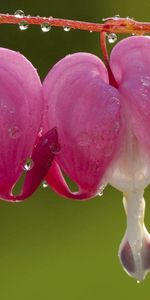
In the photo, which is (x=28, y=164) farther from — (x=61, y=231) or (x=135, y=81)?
(x=61, y=231)

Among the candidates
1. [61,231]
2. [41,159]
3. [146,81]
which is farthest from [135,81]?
[61,231]

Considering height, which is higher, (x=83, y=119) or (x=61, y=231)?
(x=83, y=119)

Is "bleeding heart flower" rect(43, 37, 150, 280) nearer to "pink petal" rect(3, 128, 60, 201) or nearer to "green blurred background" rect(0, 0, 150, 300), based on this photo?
"pink petal" rect(3, 128, 60, 201)

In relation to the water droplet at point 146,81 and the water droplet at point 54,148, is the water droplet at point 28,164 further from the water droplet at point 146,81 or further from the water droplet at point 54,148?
the water droplet at point 146,81

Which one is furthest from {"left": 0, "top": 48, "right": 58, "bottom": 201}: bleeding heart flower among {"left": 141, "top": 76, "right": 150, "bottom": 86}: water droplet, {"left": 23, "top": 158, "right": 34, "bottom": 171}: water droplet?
{"left": 141, "top": 76, "right": 150, "bottom": 86}: water droplet

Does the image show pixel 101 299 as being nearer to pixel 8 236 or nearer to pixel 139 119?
pixel 8 236

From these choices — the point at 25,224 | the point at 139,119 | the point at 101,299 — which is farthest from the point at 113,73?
the point at 25,224
